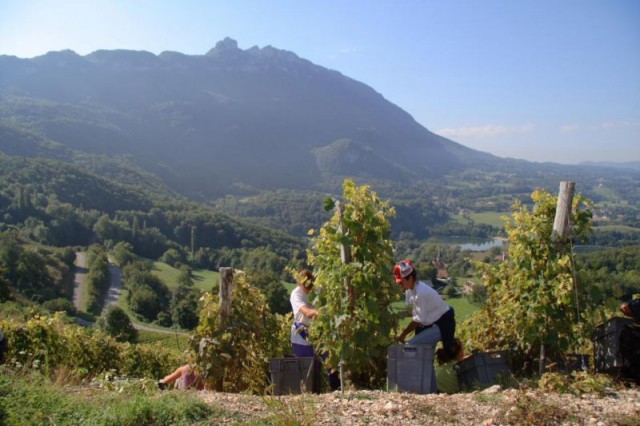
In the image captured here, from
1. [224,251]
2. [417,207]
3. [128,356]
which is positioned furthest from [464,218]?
[128,356]

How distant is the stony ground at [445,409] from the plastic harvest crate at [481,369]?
2.32 feet

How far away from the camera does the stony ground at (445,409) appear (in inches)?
158

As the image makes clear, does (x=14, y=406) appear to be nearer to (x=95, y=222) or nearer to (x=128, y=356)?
(x=128, y=356)

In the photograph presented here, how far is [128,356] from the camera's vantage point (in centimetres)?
1544

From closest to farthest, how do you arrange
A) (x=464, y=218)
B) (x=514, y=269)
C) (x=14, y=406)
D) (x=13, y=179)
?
(x=14, y=406) < (x=514, y=269) < (x=13, y=179) < (x=464, y=218)

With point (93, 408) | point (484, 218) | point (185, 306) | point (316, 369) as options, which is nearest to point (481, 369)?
point (316, 369)

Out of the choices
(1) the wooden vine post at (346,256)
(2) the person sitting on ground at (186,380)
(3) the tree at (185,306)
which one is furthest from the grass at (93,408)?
(3) the tree at (185,306)

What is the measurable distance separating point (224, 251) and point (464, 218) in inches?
3528

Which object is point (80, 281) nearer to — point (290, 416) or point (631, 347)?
point (290, 416)

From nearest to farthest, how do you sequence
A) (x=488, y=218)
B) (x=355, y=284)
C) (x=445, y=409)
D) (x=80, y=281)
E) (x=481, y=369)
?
(x=445, y=409), (x=481, y=369), (x=355, y=284), (x=80, y=281), (x=488, y=218)

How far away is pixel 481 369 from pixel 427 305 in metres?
1.03

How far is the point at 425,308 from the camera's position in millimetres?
5711

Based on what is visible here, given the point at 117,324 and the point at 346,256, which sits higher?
the point at 346,256

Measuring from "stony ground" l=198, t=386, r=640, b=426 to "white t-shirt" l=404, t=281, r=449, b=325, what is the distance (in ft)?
3.59
